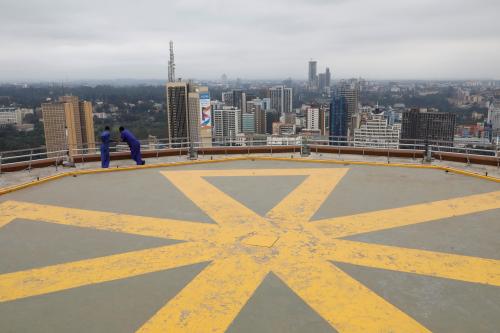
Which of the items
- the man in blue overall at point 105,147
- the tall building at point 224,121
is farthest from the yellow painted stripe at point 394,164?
the tall building at point 224,121

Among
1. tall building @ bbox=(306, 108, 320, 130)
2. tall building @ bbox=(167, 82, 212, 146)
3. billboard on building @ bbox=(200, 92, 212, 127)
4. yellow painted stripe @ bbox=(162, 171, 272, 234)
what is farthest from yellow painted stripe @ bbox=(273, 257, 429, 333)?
tall building @ bbox=(306, 108, 320, 130)

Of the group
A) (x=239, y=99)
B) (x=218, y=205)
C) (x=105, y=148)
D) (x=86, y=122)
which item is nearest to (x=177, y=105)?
(x=86, y=122)

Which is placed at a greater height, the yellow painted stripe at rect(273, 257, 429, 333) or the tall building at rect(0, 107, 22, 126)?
the tall building at rect(0, 107, 22, 126)

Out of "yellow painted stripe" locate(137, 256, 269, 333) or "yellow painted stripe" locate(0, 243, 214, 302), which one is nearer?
"yellow painted stripe" locate(137, 256, 269, 333)

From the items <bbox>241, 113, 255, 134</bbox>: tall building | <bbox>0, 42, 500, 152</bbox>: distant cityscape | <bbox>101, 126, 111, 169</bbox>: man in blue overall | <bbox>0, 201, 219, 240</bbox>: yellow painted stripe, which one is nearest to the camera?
<bbox>0, 201, 219, 240</bbox>: yellow painted stripe

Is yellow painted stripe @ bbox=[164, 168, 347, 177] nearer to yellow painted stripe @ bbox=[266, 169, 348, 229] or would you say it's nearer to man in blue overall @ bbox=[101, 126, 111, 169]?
yellow painted stripe @ bbox=[266, 169, 348, 229]

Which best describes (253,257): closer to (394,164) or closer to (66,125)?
(394,164)

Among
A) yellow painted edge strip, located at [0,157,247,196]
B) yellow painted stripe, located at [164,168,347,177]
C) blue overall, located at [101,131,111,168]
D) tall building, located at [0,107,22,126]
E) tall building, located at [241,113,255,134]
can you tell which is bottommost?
tall building, located at [241,113,255,134]
